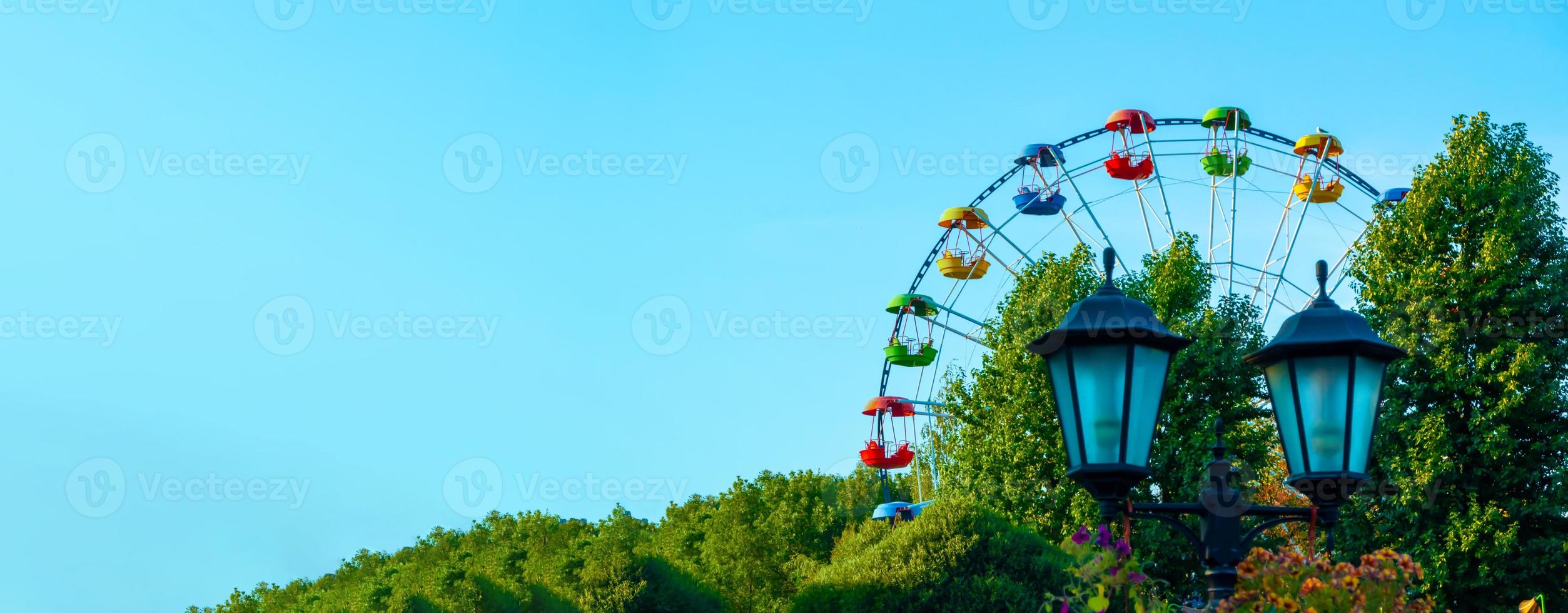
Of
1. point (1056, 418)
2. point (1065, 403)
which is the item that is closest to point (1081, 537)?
point (1065, 403)

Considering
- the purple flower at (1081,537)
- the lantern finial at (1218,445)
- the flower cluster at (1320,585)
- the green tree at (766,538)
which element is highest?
the green tree at (766,538)

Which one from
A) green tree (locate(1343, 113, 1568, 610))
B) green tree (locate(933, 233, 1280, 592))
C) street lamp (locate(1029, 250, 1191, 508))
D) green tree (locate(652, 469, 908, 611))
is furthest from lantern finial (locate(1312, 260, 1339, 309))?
green tree (locate(652, 469, 908, 611))

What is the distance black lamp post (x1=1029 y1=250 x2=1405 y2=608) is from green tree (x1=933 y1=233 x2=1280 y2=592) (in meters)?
17.2

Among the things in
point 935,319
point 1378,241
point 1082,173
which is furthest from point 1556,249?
point 935,319

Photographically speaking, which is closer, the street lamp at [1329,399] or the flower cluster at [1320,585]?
the flower cluster at [1320,585]

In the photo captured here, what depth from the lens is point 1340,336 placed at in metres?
5.58

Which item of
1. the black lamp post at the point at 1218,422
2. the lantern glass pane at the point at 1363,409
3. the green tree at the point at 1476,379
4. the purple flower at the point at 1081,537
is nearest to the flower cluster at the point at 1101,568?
the purple flower at the point at 1081,537

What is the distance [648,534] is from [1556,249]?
47153 mm

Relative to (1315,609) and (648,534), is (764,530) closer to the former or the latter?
(648,534)

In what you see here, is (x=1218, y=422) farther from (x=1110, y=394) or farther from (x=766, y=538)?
(x=766, y=538)

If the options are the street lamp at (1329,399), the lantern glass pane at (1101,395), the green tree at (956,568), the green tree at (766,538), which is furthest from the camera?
the green tree at (766,538)

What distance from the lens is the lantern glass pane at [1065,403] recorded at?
Answer: 5.19 m

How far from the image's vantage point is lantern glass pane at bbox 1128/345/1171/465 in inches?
202

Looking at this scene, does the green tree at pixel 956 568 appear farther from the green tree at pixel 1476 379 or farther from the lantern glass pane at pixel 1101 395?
the lantern glass pane at pixel 1101 395
